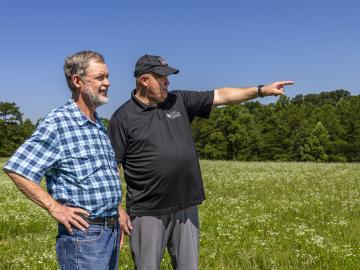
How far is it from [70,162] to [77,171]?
0.30 feet

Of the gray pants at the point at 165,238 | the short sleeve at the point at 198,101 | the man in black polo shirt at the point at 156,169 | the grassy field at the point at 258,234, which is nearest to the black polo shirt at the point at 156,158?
the man in black polo shirt at the point at 156,169

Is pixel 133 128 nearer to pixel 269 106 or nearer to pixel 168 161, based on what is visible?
pixel 168 161

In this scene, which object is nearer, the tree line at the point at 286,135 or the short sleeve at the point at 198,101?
the short sleeve at the point at 198,101

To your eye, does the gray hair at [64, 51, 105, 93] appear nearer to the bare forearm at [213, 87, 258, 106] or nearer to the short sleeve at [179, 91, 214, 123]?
the short sleeve at [179, 91, 214, 123]

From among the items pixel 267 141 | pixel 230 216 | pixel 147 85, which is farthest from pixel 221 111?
pixel 147 85

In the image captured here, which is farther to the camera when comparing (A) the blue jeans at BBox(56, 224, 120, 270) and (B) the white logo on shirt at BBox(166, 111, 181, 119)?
(B) the white logo on shirt at BBox(166, 111, 181, 119)

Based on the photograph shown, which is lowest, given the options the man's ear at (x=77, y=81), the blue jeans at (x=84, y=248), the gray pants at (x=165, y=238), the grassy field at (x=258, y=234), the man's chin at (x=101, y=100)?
the grassy field at (x=258, y=234)

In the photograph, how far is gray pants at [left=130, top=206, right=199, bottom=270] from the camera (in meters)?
5.11

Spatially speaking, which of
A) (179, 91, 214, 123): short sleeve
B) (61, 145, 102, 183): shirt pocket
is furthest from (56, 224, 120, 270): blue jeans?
(179, 91, 214, 123): short sleeve

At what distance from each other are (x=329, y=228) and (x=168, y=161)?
220 inches

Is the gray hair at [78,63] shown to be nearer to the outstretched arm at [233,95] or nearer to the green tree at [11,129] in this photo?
the outstretched arm at [233,95]

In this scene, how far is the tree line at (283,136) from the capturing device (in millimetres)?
83000

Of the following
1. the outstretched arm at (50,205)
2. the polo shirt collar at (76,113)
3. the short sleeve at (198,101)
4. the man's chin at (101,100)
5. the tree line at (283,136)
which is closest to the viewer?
the outstretched arm at (50,205)

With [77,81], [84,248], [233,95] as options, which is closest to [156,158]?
[233,95]
